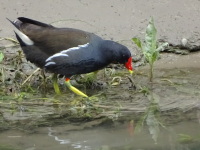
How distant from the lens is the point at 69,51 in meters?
6.67

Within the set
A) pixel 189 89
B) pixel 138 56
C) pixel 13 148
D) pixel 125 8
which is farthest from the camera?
pixel 125 8

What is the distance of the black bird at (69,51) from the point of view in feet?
21.9

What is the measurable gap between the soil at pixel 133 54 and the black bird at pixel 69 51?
1.01 ft

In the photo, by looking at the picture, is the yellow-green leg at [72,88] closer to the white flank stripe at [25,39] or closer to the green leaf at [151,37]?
the white flank stripe at [25,39]

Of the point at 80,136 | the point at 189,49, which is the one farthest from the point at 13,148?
the point at 189,49

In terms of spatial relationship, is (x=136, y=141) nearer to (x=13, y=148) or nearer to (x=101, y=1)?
(x=13, y=148)

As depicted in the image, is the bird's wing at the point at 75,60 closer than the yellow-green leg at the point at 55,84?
Yes

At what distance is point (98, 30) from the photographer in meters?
8.16

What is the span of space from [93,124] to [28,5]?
2819mm

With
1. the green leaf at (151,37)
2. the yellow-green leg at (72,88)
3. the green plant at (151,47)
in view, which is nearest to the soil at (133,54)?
the yellow-green leg at (72,88)

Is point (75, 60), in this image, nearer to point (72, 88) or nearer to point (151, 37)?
point (72, 88)

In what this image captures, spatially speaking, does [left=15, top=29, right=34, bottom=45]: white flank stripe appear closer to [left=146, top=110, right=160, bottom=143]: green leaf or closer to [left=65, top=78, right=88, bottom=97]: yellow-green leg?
[left=65, top=78, right=88, bottom=97]: yellow-green leg

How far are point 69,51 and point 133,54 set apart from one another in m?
1.44

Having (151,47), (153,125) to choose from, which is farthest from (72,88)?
(153,125)
